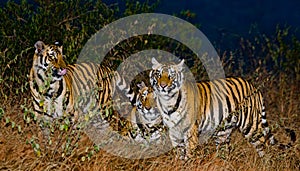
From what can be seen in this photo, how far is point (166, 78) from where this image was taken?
16.0 ft

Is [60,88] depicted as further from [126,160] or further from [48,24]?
[48,24]

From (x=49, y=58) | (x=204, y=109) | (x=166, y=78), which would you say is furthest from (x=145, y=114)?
(x=49, y=58)

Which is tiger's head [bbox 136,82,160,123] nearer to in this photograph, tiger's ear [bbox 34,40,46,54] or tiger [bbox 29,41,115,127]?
tiger [bbox 29,41,115,127]

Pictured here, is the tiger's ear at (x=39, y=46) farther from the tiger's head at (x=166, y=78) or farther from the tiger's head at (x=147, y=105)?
the tiger's head at (x=147, y=105)

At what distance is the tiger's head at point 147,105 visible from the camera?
552 centimetres

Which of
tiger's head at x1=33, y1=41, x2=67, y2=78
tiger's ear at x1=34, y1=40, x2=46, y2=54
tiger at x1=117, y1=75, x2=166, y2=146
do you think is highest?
tiger's ear at x1=34, y1=40, x2=46, y2=54

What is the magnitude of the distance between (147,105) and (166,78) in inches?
28.1

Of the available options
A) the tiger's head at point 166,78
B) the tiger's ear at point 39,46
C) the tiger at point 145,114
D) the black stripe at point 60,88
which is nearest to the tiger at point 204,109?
the tiger's head at point 166,78

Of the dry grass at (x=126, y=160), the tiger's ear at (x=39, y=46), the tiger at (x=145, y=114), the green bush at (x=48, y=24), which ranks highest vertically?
the green bush at (x=48, y=24)

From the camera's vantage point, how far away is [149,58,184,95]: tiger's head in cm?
486

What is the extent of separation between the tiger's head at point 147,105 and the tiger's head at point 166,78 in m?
0.54

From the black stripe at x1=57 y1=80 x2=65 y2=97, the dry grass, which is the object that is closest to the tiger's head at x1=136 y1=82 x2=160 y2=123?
the dry grass

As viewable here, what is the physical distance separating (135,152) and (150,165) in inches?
9.3

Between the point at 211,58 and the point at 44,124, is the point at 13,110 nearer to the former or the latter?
the point at 44,124
